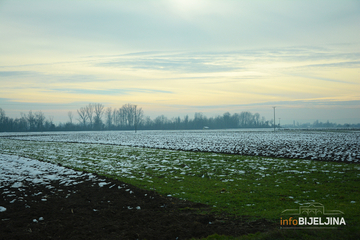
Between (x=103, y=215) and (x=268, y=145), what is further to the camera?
(x=268, y=145)

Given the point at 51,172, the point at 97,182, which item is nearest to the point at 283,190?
the point at 97,182

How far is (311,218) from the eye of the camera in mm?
7250

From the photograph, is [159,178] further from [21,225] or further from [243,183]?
[21,225]

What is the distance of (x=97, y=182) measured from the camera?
510 inches

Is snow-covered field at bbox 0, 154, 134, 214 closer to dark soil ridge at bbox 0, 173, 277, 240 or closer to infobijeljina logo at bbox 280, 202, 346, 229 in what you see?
dark soil ridge at bbox 0, 173, 277, 240

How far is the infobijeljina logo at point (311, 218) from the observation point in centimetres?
673

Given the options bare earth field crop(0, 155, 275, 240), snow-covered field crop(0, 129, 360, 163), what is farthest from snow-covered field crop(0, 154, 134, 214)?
snow-covered field crop(0, 129, 360, 163)

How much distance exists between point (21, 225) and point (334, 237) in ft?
28.5

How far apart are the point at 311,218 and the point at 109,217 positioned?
20.8 ft

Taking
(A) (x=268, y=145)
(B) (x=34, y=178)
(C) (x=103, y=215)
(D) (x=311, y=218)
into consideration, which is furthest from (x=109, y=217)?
(A) (x=268, y=145)

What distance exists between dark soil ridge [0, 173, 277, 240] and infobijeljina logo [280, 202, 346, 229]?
564 millimetres

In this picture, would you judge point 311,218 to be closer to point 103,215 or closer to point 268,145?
point 103,215

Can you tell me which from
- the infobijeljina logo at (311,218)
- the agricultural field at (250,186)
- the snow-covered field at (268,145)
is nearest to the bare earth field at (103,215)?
the agricultural field at (250,186)

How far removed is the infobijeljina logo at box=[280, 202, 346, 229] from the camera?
22.1 ft
